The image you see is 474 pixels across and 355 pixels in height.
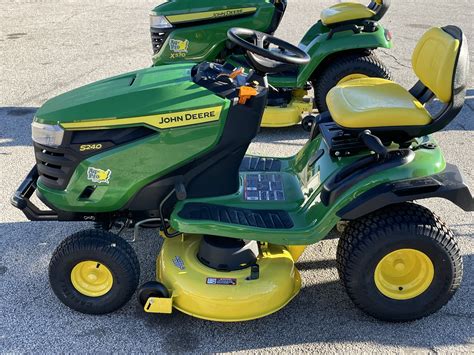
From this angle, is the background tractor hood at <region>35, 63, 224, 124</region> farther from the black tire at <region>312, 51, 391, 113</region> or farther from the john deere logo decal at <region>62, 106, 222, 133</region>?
the black tire at <region>312, 51, 391, 113</region>

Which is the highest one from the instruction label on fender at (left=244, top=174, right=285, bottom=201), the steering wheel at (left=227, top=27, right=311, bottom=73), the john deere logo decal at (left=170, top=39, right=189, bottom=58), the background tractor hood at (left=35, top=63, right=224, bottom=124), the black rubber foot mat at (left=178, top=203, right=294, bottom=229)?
the steering wheel at (left=227, top=27, right=311, bottom=73)

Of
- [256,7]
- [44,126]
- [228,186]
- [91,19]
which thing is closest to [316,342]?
[228,186]

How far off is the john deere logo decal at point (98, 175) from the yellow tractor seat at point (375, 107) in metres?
1.17

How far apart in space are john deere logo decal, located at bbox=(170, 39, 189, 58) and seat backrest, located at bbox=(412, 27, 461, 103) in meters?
2.54

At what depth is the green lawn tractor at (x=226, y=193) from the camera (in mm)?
2602

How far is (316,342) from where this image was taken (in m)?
2.65

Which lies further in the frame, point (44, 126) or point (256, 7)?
point (256, 7)

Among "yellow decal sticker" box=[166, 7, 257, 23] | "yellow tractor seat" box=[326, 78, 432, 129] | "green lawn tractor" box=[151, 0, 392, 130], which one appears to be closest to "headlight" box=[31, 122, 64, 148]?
"yellow tractor seat" box=[326, 78, 432, 129]

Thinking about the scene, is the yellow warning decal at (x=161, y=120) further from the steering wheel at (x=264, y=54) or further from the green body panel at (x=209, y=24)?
the green body panel at (x=209, y=24)

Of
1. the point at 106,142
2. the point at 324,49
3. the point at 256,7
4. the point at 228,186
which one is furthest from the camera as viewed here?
the point at 256,7

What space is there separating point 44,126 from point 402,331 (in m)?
2.01

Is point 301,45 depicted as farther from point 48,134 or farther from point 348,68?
point 48,134

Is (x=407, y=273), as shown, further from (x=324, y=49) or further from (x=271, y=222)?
(x=324, y=49)

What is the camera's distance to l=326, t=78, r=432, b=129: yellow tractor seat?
8.77 ft
